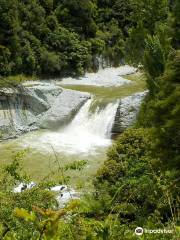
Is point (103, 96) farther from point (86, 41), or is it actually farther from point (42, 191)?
point (42, 191)

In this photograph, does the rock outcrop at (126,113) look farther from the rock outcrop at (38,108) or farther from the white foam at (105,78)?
the white foam at (105,78)

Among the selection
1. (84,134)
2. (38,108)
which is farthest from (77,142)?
(38,108)

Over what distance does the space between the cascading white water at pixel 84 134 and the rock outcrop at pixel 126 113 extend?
33 centimetres

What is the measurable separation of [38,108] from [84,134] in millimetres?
2869

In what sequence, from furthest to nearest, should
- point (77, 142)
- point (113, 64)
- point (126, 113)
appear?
1. point (113, 64)
2. point (126, 113)
3. point (77, 142)

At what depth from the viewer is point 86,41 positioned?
35312 mm

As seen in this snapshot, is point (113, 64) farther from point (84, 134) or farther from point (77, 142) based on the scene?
point (77, 142)

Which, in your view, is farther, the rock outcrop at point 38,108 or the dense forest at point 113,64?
the rock outcrop at point 38,108

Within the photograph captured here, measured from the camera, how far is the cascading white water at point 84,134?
19.0m

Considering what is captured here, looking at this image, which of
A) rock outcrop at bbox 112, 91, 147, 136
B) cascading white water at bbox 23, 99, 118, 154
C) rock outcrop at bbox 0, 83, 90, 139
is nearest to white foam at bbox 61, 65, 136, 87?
rock outcrop at bbox 0, 83, 90, 139

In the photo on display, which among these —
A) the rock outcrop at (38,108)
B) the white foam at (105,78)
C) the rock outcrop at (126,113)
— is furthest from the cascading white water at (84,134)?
the white foam at (105,78)

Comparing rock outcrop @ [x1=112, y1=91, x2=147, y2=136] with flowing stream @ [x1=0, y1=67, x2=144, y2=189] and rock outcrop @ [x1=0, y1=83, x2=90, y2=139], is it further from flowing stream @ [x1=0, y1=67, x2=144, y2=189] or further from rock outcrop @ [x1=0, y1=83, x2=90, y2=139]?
rock outcrop @ [x1=0, y1=83, x2=90, y2=139]

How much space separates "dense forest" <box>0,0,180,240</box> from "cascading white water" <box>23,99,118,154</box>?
8.43 feet

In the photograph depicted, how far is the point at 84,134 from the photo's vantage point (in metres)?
21.1
